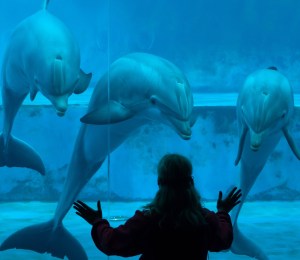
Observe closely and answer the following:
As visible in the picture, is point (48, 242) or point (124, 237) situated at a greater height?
point (124, 237)

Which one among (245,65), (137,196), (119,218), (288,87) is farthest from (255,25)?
(288,87)

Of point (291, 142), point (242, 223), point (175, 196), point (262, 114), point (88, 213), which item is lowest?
point (242, 223)

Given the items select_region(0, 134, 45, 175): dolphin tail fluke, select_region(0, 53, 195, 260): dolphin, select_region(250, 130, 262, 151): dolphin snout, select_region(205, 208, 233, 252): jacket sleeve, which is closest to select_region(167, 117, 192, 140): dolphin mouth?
select_region(0, 53, 195, 260): dolphin

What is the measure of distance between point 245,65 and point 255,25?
2.78m

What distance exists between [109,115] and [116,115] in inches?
4.4

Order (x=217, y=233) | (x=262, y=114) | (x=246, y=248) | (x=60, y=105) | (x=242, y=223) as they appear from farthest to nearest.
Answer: (x=242, y=223) < (x=246, y=248) < (x=262, y=114) < (x=60, y=105) < (x=217, y=233)

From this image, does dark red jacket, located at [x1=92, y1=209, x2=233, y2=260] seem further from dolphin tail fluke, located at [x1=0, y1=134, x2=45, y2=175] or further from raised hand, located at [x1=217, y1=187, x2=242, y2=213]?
dolphin tail fluke, located at [x1=0, y1=134, x2=45, y2=175]

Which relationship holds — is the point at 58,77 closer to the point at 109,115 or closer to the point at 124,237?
the point at 109,115

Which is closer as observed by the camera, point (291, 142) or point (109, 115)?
point (109, 115)

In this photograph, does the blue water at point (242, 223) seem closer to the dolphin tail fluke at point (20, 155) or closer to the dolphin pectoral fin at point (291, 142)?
the dolphin tail fluke at point (20, 155)

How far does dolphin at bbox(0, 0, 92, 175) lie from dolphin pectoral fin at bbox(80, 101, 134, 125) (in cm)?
27

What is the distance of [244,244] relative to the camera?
6598 mm

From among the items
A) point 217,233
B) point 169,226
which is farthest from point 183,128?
point 169,226

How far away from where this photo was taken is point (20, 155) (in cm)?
678
